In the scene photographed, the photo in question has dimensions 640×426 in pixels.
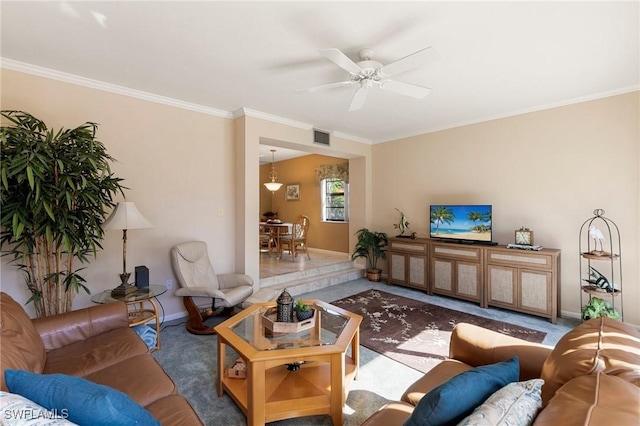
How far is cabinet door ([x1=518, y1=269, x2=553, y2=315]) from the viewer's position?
347cm

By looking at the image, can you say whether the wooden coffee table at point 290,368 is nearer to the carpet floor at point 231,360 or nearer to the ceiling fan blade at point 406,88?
the carpet floor at point 231,360

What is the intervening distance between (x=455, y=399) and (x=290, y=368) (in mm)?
1516

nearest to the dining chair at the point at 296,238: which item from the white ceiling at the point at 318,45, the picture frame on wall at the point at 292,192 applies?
the picture frame on wall at the point at 292,192

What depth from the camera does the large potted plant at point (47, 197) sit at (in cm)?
213

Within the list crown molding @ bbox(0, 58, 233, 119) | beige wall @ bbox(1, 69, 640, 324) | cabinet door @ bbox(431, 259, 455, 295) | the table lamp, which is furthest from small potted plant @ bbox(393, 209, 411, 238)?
the table lamp

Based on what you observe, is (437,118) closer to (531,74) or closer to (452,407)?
(531,74)

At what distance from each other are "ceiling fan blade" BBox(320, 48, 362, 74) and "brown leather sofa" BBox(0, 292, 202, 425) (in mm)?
2229

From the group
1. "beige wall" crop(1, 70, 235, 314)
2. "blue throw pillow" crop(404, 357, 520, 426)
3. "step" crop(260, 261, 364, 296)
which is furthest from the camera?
"step" crop(260, 261, 364, 296)

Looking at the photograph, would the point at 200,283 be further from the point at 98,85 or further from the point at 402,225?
the point at 402,225

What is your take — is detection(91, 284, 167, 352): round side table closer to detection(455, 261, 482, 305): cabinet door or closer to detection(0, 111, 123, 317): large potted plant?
detection(0, 111, 123, 317): large potted plant

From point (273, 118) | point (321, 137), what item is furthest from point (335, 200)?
point (273, 118)

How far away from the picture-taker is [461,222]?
4.32 metres

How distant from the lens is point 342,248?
22.3 feet

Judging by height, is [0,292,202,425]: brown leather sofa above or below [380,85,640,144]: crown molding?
below
